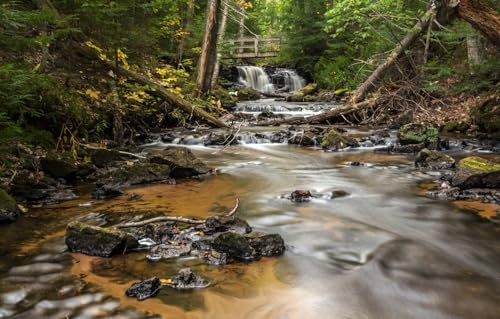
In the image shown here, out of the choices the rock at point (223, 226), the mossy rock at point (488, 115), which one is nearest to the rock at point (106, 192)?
the rock at point (223, 226)

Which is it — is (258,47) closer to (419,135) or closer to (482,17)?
(419,135)

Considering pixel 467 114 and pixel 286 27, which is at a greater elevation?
pixel 286 27

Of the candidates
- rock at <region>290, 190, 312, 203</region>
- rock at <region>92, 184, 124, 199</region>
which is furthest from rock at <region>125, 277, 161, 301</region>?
rock at <region>290, 190, 312, 203</region>

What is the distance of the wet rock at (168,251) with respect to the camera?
3.83 m

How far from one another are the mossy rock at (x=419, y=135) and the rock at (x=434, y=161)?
5.74 ft

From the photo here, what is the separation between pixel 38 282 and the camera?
3.38m

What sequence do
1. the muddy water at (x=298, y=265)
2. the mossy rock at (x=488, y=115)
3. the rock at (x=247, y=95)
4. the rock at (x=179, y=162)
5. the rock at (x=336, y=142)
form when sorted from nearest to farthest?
the muddy water at (x=298, y=265)
the rock at (x=179, y=162)
the mossy rock at (x=488, y=115)
the rock at (x=336, y=142)
the rock at (x=247, y=95)

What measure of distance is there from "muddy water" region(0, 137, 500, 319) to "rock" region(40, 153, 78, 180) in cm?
76

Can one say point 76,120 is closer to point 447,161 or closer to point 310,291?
point 310,291

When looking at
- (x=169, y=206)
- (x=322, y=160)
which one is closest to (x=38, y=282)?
(x=169, y=206)

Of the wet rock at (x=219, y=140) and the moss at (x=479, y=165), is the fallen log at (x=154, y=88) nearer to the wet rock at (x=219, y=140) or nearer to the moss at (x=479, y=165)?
the wet rock at (x=219, y=140)

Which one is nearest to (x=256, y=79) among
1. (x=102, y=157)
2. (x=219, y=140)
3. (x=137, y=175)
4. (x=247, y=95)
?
(x=247, y=95)

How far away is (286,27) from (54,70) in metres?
18.7

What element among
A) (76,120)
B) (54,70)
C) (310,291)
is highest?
(54,70)
